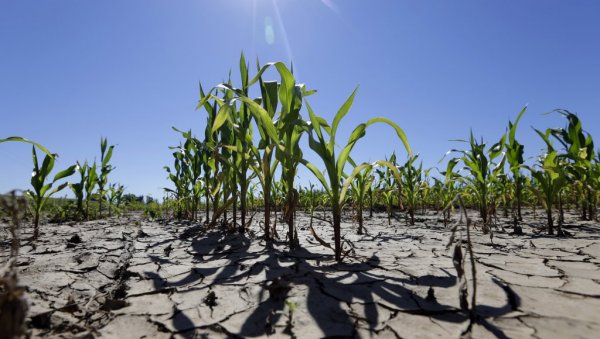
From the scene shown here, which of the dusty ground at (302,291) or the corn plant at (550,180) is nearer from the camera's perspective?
the dusty ground at (302,291)

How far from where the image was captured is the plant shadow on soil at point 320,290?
1043mm

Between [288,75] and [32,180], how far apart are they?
8.63 ft

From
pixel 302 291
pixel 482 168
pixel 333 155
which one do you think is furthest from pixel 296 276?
pixel 482 168

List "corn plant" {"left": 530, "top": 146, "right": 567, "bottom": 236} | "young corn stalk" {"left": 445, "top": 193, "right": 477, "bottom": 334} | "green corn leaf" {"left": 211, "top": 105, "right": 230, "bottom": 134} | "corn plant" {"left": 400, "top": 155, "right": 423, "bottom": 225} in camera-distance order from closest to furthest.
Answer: "young corn stalk" {"left": 445, "top": 193, "right": 477, "bottom": 334}, "green corn leaf" {"left": 211, "top": 105, "right": 230, "bottom": 134}, "corn plant" {"left": 530, "top": 146, "right": 567, "bottom": 236}, "corn plant" {"left": 400, "top": 155, "right": 423, "bottom": 225}

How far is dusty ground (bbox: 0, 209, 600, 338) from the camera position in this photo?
1.01 meters

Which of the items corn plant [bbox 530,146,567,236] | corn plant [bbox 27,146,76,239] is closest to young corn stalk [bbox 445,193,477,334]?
corn plant [bbox 530,146,567,236]

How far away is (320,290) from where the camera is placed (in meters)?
1.30

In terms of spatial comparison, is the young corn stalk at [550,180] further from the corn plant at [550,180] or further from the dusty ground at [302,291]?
the dusty ground at [302,291]

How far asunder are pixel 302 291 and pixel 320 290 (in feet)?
0.23

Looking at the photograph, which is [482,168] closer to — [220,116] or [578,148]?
[578,148]

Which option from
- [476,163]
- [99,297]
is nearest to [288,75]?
[99,297]

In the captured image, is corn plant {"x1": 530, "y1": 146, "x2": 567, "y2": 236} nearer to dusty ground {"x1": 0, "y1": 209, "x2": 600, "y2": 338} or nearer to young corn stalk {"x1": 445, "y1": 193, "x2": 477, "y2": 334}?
dusty ground {"x1": 0, "y1": 209, "x2": 600, "y2": 338}

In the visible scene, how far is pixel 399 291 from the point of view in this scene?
51.4 inches

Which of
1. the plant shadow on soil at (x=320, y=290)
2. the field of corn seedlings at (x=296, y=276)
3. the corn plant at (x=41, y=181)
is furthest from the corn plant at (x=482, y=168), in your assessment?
the corn plant at (x=41, y=181)
